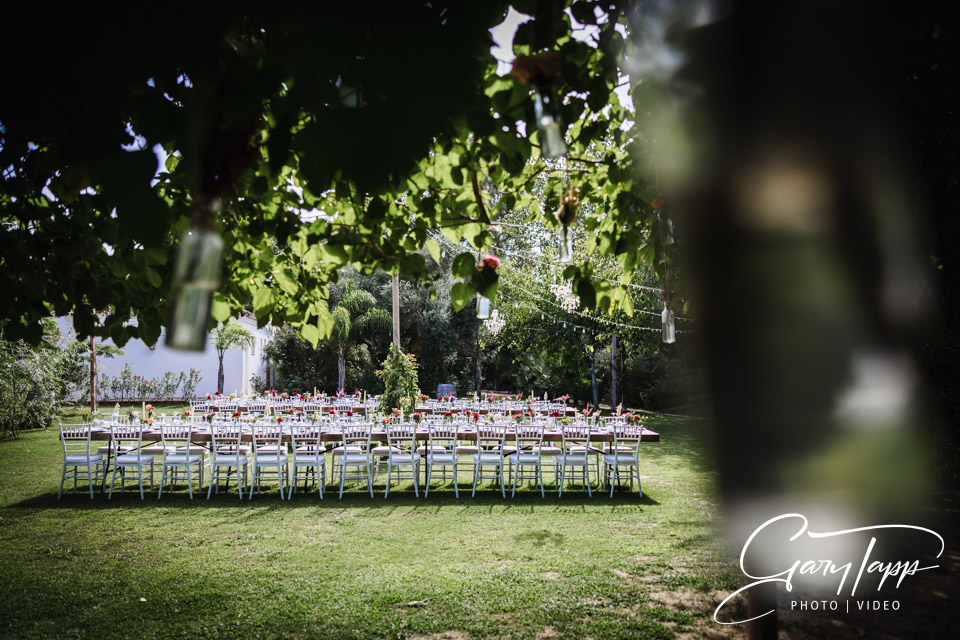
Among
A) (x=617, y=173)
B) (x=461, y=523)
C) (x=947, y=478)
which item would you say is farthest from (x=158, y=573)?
(x=947, y=478)

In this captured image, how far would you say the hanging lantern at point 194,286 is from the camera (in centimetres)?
71

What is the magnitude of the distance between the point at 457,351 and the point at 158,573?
20656mm

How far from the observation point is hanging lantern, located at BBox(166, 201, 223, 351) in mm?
711

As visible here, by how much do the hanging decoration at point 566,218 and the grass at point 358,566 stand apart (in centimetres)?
307

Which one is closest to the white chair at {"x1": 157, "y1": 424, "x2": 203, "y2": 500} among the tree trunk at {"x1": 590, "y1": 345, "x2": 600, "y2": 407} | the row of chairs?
the row of chairs

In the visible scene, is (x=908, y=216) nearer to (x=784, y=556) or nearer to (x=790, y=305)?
(x=790, y=305)

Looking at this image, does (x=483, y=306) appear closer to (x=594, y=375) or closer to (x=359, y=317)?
(x=594, y=375)

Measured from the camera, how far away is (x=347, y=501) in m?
7.31

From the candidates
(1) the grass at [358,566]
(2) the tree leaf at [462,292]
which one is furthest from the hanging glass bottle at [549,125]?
(1) the grass at [358,566]

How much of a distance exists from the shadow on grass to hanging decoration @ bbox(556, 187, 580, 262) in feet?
18.8

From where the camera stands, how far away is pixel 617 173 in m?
2.28

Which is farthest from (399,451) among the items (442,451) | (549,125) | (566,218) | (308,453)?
(549,125)

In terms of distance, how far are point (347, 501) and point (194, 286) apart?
7.20 metres

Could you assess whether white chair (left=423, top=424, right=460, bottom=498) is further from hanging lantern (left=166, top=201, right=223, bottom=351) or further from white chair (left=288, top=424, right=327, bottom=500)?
hanging lantern (left=166, top=201, right=223, bottom=351)
